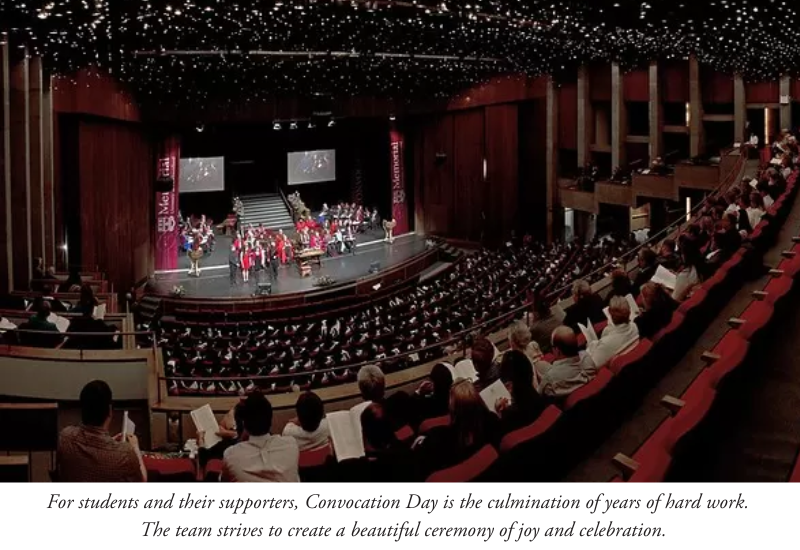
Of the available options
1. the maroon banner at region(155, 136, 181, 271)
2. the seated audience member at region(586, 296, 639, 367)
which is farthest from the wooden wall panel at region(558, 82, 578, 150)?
the seated audience member at region(586, 296, 639, 367)

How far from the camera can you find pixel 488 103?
24.1 metres

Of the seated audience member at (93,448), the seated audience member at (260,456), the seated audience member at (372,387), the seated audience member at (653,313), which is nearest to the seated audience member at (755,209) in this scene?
the seated audience member at (653,313)

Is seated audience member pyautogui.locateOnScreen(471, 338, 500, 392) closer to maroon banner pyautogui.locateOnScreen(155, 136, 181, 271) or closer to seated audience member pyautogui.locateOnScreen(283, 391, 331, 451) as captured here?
seated audience member pyautogui.locateOnScreen(283, 391, 331, 451)

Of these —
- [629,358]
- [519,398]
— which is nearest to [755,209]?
[629,358]

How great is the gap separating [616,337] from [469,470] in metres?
1.83

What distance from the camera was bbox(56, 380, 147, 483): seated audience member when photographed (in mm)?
3137

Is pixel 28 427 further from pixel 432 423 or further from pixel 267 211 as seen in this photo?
pixel 267 211

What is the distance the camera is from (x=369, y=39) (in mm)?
15906

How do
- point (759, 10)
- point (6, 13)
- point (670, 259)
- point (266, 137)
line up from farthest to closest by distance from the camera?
point (266, 137) → point (759, 10) → point (6, 13) → point (670, 259)

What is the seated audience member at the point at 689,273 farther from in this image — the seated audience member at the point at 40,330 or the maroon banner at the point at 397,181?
the maroon banner at the point at 397,181

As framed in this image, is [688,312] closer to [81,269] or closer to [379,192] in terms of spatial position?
[81,269]

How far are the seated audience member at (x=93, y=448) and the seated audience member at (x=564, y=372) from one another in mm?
2150
